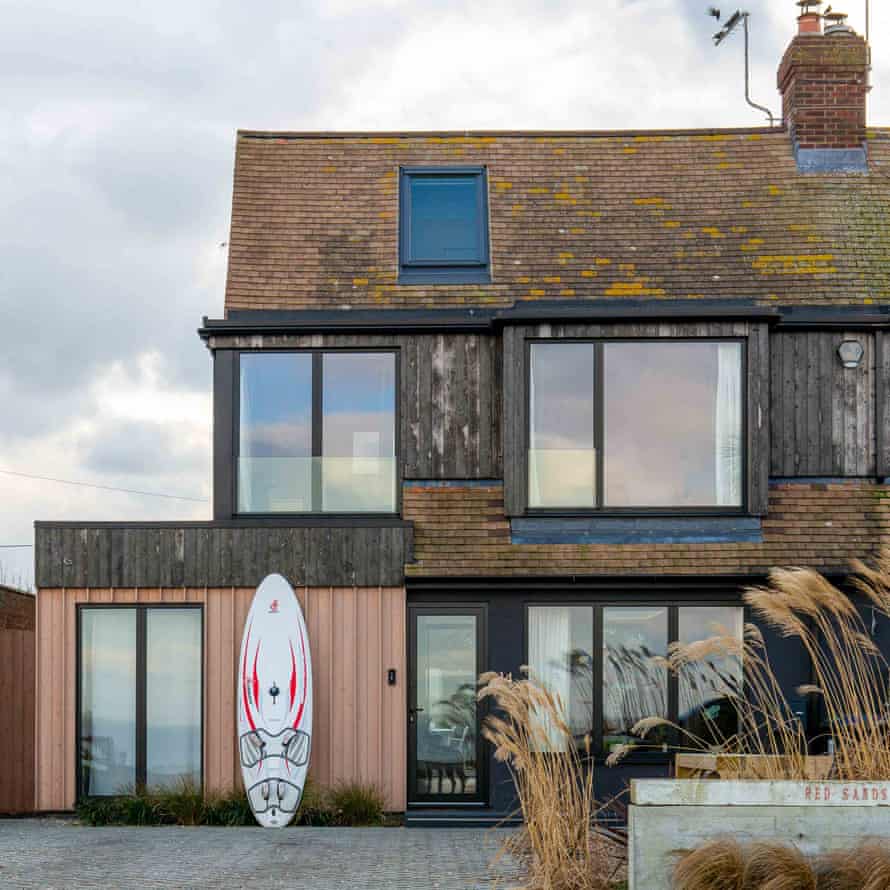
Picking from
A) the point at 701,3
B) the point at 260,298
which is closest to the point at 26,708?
the point at 260,298

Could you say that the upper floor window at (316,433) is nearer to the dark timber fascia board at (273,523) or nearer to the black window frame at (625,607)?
the dark timber fascia board at (273,523)

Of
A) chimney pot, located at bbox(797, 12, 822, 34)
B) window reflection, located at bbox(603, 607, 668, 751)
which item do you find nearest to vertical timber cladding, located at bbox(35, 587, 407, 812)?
window reflection, located at bbox(603, 607, 668, 751)

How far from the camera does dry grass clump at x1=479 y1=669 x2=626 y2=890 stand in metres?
8.55

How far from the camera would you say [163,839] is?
11.6m

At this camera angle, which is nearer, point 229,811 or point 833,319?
point 229,811

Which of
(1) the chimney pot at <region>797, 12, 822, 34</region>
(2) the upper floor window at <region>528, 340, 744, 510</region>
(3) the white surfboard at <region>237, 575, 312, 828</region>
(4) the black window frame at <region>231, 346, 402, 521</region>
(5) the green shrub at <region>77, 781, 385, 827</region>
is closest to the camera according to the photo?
(3) the white surfboard at <region>237, 575, 312, 828</region>

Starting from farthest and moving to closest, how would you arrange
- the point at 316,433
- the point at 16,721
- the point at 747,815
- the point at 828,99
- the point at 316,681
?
A: the point at 828,99 < the point at 16,721 < the point at 316,433 < the point at 316,681 < the point at 747,815

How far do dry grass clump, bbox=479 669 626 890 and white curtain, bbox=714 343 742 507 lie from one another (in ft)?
16.8

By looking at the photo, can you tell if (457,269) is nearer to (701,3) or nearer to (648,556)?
(648,556)

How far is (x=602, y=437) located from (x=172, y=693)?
187 inches

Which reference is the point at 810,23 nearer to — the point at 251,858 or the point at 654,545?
the point at 654,545

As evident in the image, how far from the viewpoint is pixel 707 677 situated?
43.7 ft

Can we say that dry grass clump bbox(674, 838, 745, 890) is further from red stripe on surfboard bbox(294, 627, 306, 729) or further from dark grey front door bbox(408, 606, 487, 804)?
red stripe on surfboard bbox(294, 627, 306, 729)

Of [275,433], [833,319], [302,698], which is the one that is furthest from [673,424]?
[302,698]
